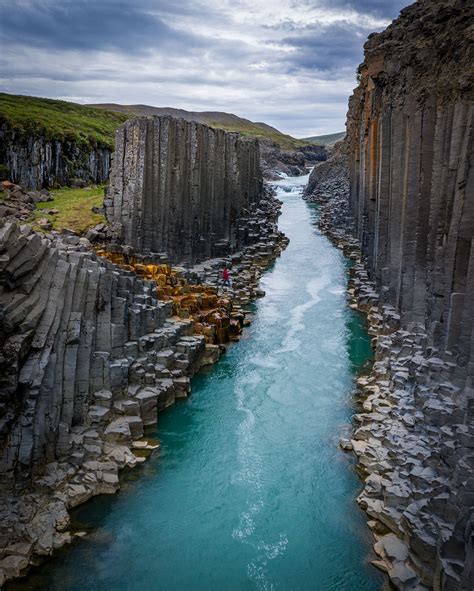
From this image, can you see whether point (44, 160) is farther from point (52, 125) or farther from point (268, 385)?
point (268, 385)

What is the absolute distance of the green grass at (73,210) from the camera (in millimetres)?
34250

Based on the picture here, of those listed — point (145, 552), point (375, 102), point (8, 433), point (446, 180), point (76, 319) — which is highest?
point (375, 102)

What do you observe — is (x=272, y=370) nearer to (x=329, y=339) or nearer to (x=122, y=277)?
(x=329, y=339)

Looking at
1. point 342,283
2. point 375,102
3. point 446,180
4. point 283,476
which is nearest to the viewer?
point 283,476

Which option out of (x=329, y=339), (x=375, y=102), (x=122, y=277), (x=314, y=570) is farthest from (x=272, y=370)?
(x=375, y=102)

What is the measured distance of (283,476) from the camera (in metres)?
19.3

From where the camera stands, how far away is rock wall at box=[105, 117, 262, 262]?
3662 centimetres

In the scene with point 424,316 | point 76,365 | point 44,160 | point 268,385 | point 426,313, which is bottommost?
point 268,385

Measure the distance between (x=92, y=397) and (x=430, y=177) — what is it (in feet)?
58.7

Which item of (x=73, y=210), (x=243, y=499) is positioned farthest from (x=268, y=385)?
(x=73, y=210)

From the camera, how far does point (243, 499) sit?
59.4ft

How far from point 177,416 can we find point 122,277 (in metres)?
6.67

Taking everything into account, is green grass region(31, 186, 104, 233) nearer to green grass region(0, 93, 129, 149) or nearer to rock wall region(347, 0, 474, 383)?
green grass region(0, 93, 129, 149)

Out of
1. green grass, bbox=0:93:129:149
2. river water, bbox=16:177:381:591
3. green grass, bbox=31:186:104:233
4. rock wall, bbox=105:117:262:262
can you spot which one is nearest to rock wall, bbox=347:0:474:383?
river water, bbox=16:177:381:591
